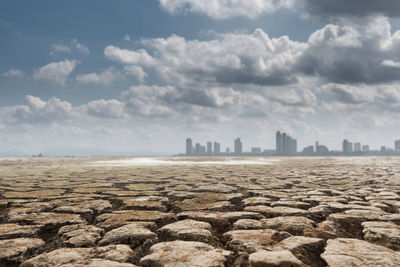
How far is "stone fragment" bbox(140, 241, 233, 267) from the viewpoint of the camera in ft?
6.96

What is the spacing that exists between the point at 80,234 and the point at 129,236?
1.75ft

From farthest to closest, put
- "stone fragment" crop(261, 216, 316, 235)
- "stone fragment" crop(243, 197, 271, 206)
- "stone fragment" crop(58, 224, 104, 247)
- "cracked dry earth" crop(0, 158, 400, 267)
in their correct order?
"stone fragment" crop(243, 197, 271, 206) → "stone fragment" crop(261, 216, 316, 235) → "stone fragment" crop(58, 224, 104, 247) → "cracked dry earth" crop(0, 158, 400, 267)

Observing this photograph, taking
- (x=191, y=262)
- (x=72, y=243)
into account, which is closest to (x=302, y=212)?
(x=191, y=262)

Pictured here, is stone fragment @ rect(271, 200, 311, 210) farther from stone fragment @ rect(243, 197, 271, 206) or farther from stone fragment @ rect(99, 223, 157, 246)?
stone fragment @ rect(99, 223, 157, 246)

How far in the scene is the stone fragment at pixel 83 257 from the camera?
7.00 ft

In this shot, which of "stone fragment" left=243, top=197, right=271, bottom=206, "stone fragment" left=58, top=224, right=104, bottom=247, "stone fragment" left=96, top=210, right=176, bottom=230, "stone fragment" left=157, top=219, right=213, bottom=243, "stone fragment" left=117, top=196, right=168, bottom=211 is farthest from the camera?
"stone fragment" left=243, top=197, right=271, bottom=206

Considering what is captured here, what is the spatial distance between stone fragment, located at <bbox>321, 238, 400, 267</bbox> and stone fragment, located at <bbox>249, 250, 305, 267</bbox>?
269mm

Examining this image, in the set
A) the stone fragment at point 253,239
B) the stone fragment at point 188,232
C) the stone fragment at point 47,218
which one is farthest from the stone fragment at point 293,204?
the stone fragment at point 47,218

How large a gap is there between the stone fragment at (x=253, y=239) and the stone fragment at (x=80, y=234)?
1.31 m

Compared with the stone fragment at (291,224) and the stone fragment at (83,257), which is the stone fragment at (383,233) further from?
the stone fragment at (83,257)

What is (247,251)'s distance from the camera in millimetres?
2391

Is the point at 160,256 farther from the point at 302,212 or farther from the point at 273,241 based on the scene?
the point at 302,212

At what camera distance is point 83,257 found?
2232 mm

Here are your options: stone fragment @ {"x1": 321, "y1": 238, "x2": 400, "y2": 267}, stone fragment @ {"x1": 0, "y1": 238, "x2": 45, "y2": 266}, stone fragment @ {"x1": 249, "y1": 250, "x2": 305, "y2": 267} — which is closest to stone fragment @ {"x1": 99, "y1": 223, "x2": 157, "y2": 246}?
stone fragment @ {"x1": 0, "y1": 238, "x2": 45, "y2": 266}
